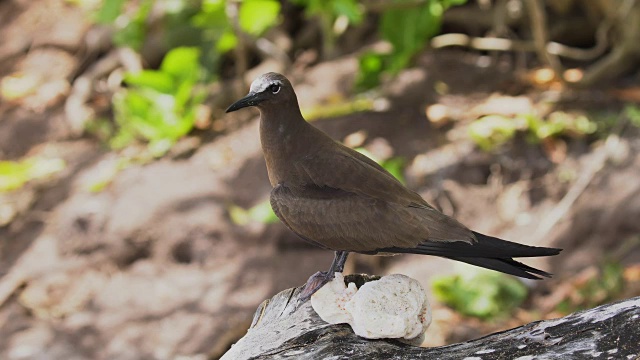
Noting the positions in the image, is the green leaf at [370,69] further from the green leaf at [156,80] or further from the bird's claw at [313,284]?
the bird's claw at [313,284]

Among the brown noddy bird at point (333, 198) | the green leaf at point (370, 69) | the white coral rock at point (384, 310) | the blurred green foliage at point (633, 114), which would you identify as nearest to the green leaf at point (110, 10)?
the green leaf at point (370, 69)

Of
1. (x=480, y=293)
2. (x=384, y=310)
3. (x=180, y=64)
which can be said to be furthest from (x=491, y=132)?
(x=384, y=310)

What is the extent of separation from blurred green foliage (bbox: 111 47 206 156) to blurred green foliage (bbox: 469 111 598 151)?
2970 millimetres

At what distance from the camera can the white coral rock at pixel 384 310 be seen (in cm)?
340

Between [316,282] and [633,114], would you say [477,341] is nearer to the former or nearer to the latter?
[316,282]

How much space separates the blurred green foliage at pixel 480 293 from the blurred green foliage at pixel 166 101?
3.62 metres

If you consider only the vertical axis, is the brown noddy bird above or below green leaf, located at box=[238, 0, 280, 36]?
below

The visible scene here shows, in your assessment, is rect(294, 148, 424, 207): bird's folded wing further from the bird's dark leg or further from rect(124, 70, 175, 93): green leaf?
rect(124, 70, 175, 93): green leaf

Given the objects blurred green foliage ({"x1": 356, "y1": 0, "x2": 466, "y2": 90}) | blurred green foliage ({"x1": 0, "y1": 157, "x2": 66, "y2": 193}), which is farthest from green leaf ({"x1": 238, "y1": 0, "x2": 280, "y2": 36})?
blurred green foliage ({"x1": 0, "y1": 157, "x2": 66, "y2": 193})

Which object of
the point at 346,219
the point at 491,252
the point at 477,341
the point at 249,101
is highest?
the point at 249,101

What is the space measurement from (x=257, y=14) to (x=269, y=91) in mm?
4858

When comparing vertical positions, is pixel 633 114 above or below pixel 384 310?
above

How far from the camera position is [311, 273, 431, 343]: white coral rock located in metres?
3.40

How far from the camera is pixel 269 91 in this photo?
150 inches
